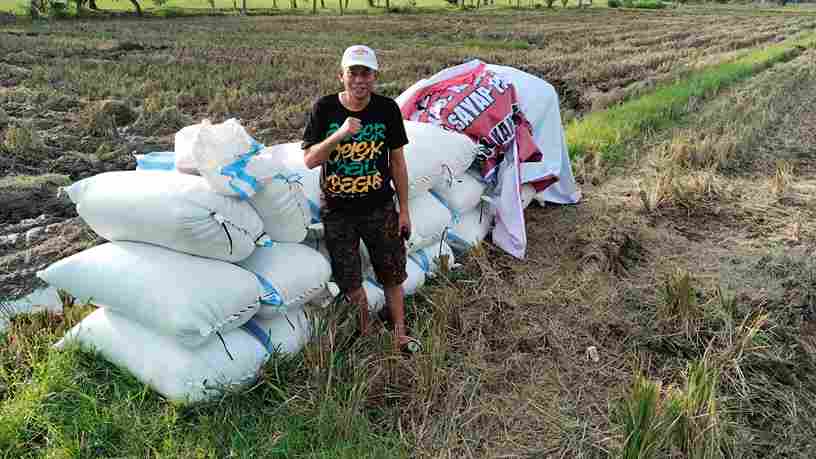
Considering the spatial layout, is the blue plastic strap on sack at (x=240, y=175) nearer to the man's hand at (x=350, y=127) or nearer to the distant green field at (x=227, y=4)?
the man's hand at (x=350, y=127)

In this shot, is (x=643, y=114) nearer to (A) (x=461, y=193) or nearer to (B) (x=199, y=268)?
(A) (x=461, y=193)

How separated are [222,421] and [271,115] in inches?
222

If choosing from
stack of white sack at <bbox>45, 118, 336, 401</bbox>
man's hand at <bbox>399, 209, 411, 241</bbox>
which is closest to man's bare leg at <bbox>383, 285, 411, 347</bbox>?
man's hand at <bbox>399, 209, 411, 241</bbox>

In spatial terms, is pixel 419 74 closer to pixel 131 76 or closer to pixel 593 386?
pixel 131 76

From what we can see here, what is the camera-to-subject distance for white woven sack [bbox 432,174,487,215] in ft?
10.7

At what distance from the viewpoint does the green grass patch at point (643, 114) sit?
5.29 m

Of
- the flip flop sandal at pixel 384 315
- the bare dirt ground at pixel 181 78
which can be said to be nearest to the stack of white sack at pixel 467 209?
the flip flop sandal at pixel 384 315

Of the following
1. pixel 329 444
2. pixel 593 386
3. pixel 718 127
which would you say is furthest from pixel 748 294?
pixel 718 127

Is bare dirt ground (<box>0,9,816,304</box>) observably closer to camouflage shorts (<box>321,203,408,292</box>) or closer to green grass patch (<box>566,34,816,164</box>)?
green grass patch (<box>566,34,816,164</box>)

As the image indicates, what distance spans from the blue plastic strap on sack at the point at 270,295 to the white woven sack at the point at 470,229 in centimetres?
132

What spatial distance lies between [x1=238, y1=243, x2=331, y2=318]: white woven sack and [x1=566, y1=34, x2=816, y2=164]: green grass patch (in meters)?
3.34

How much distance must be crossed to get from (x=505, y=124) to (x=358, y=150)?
160 cm

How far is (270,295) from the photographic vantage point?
2186 millimetres

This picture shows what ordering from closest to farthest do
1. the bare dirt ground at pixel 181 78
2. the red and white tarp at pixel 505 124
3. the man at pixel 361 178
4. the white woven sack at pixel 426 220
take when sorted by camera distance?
the man at pixel 361 178 → the white woven sack at pixel 426 220 → the red and white tarp at pixel 505 124 → the bare dirt ground at pixel 181 78
